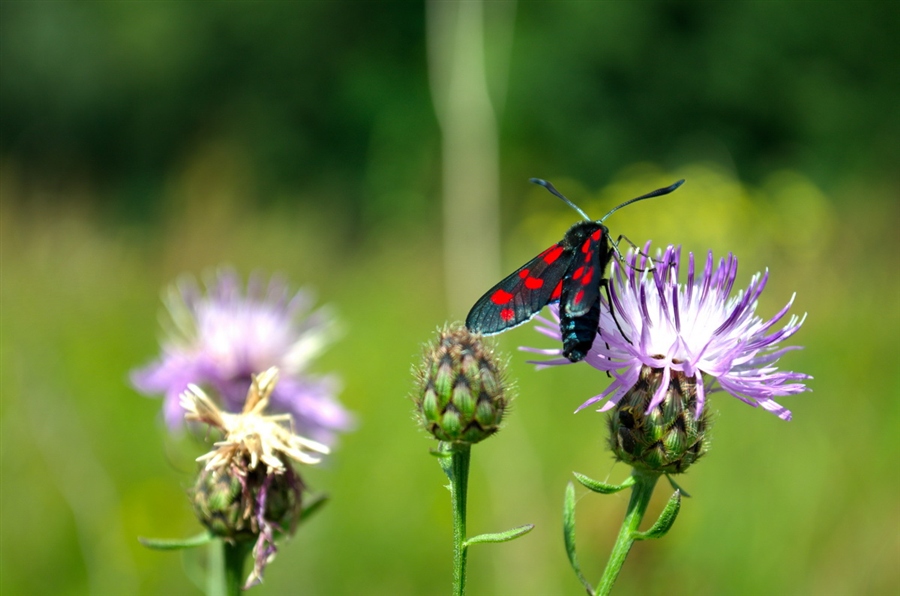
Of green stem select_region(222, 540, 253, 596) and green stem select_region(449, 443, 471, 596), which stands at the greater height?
green stem select_region(449, 443, 471, 596)

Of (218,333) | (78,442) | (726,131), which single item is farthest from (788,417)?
(726,131)

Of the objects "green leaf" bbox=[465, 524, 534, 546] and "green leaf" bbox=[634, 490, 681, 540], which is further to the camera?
"green leaf" bbox=[634, 490, 681, 540]

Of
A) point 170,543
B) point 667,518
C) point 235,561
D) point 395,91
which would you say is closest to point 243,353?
point 235,561

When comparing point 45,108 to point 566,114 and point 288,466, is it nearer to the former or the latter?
point 566,114

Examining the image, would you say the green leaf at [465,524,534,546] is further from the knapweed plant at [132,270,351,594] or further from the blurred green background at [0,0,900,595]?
the blurred green background at [0,0,900,595]

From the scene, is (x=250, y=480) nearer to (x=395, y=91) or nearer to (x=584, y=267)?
(x=584, y=267)

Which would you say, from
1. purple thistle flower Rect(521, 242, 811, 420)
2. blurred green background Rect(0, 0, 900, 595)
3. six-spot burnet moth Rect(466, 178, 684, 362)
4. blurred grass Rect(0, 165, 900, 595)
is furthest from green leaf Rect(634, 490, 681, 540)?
blurred green background Rect(0, 0, 900, 595)
